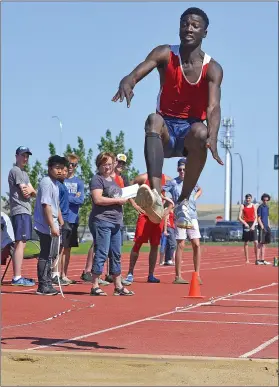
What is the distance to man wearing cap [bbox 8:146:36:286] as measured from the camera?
40.8ft

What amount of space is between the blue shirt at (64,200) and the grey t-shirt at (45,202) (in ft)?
1.80

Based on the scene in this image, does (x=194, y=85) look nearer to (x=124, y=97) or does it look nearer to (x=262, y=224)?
(x=124, y=97)

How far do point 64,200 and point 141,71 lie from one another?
602 cm

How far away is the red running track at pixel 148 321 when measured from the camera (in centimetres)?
744

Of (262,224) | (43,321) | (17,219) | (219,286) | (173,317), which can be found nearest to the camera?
(43,321)

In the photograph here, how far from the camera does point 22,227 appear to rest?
12.5 metres

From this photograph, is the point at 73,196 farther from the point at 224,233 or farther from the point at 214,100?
the point at 224,233

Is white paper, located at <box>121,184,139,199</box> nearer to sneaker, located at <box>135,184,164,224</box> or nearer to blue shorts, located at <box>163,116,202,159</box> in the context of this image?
blue shorts, located at <box>163,116,202,159</box>

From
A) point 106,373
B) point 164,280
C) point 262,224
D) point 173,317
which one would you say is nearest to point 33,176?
point 262,224

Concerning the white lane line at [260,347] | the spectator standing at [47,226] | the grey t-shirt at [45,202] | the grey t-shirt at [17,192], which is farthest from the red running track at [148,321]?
the grey t-shirt at [17,192]

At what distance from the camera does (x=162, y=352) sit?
7145mm

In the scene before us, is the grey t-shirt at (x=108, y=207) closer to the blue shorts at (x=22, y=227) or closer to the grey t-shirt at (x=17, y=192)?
the blue shorts at (x=22, y=227)

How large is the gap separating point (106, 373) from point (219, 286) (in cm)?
850

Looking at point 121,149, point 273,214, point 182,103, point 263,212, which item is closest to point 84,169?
point 121,149
